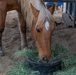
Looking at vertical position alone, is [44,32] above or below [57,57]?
above

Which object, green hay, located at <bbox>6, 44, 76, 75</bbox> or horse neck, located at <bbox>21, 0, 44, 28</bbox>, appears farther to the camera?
horse neck, located at <bbox>21, 0, 44, 28</bbox>

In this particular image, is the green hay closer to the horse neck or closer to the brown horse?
the brown horse

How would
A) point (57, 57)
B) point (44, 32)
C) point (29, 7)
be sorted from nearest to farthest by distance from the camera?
point (44, 32), point (57, 57), point (29, 7)

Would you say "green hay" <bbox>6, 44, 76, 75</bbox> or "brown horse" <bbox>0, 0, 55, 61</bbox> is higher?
"brown horse" <bbox>0, 0, 55, 61</bbox>

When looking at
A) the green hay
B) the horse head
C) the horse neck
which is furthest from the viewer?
the horse neck

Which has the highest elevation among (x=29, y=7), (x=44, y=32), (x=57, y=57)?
(x=29, y=7)

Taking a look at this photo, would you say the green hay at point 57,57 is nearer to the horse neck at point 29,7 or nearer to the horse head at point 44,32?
the horse head at point 44,32

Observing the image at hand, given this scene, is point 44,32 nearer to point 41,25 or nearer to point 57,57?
point 41,25

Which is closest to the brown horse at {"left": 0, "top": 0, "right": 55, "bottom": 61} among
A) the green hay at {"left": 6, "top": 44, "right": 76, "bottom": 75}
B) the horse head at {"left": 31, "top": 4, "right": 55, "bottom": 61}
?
the horse head at {"left": 31, "top": 4, "right": 55, "bottom": 61}

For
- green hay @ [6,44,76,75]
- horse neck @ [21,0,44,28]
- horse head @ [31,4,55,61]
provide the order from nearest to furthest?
horse head @ [31,4,55,61] → green hay @ [6,44,76,75] → horse neck @ [21,0,44,28]

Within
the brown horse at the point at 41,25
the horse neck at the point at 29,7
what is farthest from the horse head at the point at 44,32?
the horse neck at the point at 29,7

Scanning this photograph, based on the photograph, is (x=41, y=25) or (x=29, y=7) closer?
(x=41, y=25)

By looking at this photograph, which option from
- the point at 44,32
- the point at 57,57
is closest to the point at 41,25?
the point at 44,32

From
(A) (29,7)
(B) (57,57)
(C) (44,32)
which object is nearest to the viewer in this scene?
(C) (44,32)
